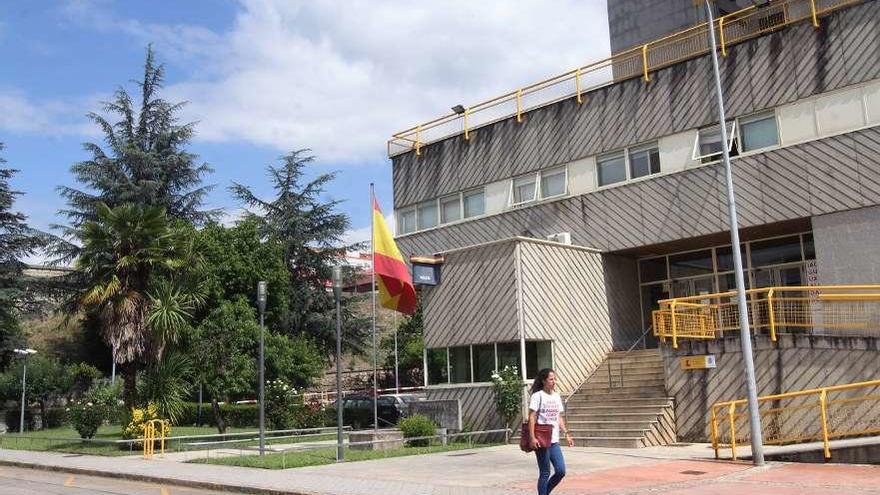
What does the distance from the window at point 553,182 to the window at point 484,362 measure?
677cm

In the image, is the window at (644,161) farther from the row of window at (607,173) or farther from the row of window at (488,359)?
the row of window at (488,359)

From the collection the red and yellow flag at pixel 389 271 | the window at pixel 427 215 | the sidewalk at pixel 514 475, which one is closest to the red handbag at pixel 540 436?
the sidewalk at pixel 514 475

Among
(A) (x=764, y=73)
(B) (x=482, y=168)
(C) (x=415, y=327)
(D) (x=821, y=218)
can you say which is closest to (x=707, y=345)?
(D) (x=821, y=218)

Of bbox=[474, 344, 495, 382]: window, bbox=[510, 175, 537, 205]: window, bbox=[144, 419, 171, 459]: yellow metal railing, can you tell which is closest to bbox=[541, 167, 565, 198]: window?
bbox=[510, 175, 537, 205]: window

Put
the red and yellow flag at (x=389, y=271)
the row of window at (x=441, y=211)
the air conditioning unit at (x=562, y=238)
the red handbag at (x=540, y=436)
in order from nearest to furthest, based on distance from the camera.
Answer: the red handbag at (x=540, y=436), the red and yellow flag at (x=389, y=271), the air conditioning unit at (x=562, y=238), the row of window at (x=441, y=211)

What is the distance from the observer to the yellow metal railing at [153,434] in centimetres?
2058

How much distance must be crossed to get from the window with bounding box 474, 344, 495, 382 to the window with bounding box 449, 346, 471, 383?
29 centimetres

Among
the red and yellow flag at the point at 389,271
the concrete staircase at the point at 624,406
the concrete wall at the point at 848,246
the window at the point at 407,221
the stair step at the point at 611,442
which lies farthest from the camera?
the window at the point at 407,221

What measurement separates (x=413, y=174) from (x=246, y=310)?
9830 mm

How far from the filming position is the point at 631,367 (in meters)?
22.2

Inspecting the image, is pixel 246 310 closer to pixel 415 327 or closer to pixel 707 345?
pixel 415 327

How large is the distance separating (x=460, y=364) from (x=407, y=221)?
31.0ft

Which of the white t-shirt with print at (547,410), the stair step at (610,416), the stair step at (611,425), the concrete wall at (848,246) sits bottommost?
the stair step at (611,425)

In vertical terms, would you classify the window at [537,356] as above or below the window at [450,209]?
below
